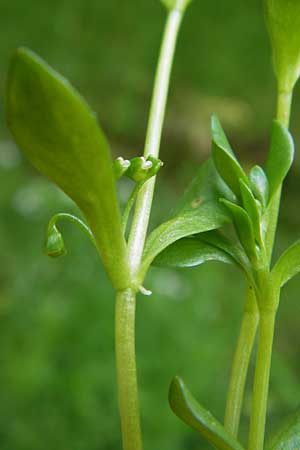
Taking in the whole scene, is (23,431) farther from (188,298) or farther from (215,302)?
(215,302)

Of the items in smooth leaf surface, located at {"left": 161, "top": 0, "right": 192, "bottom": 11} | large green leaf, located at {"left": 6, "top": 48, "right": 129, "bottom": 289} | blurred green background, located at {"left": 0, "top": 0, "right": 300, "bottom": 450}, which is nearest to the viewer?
large green leaf, located at {"left": 6, "top": 48, "right": 129, "bottom": 289}

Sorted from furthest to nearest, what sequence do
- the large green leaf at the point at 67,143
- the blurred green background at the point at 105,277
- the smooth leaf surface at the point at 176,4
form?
the blurred green background at the point at 105,277 < the smooth leaf surface at the point at 176,4 < the large green leaf at the point at 67,143

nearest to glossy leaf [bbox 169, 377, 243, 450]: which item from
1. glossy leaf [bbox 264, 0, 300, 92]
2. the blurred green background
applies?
glossy leaf [bbox 264, 0, 300, 92]

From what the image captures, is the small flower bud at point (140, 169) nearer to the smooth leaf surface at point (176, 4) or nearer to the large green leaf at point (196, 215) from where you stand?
the large green leaf at point (196, 215)

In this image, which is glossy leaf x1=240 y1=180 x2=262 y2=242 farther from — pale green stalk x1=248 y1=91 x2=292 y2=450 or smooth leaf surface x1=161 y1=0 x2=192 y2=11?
smooth leaf surface x1=161 y1=0 x2=192 y2=11

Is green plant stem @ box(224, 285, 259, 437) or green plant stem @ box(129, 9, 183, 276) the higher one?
green plant stem @ box(129, 9, 183, 276)

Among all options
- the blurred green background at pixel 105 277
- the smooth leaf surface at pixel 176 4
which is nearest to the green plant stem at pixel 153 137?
the smooth leaf surface at pixel 176 4
